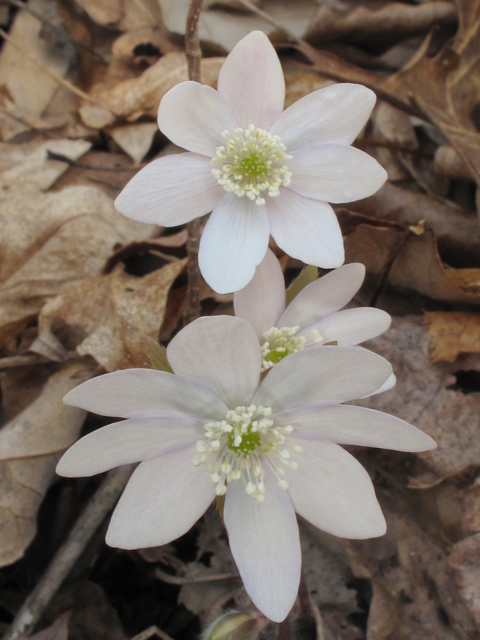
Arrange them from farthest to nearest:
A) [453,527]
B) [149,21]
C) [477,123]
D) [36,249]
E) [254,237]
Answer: [149,21]
[477,123]
[36,249]
[453,527]
[254,237]

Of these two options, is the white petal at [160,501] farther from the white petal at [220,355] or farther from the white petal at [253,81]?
the white petal at [253,81]

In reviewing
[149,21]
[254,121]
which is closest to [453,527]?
[254,121]

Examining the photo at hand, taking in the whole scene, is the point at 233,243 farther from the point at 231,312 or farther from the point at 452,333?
the point at 452,333

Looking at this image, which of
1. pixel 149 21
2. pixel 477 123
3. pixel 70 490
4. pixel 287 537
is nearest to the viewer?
pixel 287 537

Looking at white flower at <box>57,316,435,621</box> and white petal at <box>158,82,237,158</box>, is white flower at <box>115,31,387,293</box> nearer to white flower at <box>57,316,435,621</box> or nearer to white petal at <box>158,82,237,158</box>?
white petal at <box>158,82,237,158</box>

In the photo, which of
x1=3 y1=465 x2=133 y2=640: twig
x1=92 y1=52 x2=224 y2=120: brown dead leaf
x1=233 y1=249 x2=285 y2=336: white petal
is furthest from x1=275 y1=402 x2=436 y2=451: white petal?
x1=92 y1=52 x2=224 y2=120: brown dead leaf

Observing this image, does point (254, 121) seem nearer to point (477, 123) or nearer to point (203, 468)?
point (203, 468)

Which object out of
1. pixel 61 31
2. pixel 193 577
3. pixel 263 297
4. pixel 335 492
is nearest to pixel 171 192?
pixel 263 297

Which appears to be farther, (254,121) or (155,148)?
(155,148)
